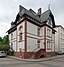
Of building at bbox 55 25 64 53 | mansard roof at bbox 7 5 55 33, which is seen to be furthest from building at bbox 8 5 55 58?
building at bbox 55 25 64 53

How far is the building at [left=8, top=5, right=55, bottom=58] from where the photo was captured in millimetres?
32969

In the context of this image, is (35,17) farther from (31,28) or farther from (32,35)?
(32,35)

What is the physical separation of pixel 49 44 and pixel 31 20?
923 centimetres

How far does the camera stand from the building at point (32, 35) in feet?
108

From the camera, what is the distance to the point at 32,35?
114 feet

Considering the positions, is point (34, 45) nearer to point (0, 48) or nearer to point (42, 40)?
point (42, 40)

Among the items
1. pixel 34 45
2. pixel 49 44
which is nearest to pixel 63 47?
pixel 49 44

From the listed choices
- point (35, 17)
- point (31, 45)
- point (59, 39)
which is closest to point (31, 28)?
point (31, 45)

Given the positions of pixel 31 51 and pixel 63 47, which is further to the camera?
pixel 63 47

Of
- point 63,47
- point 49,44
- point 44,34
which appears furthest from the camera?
point 63,47

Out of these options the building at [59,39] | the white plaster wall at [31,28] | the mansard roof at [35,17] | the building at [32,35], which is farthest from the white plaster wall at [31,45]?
the building at [59,39]

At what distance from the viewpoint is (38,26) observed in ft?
123

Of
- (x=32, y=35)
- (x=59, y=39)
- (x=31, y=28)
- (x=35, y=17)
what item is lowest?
(x=59, y=39)

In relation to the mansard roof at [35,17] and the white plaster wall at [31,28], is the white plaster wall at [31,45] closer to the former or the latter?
the white plaster wall at [31,28]
